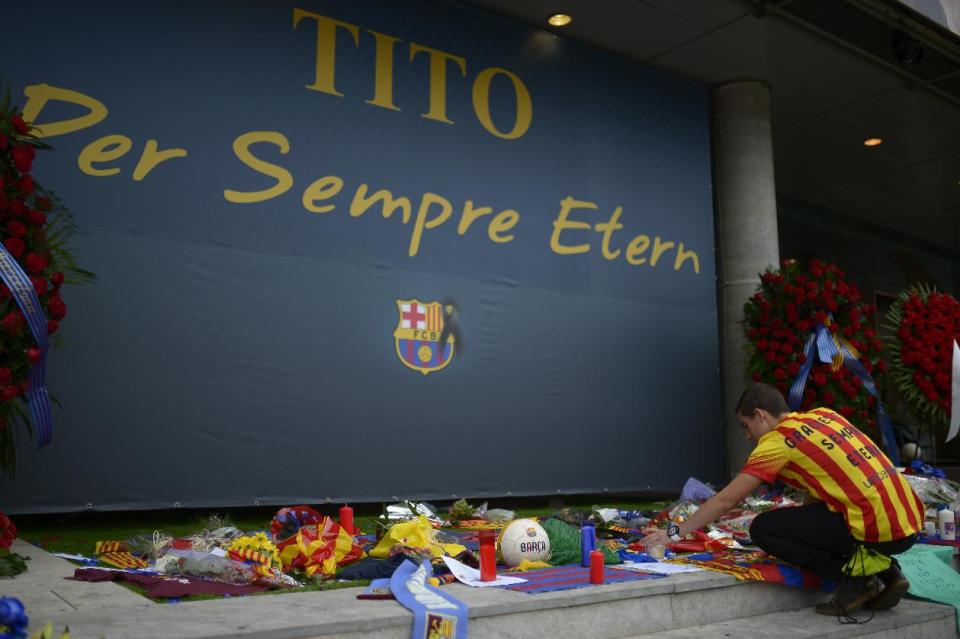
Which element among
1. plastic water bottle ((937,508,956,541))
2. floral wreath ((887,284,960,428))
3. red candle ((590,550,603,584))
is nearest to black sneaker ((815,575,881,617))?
red candle ((590,550,603,584))

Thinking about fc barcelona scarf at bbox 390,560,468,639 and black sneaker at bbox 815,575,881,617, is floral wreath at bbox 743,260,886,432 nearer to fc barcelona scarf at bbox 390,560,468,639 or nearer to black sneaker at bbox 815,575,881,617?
black sneaker at bbox 815,575,881,617

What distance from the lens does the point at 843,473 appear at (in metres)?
3.63

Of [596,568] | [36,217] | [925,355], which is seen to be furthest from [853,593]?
[925,355]

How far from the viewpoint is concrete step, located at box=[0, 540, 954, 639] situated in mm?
2525

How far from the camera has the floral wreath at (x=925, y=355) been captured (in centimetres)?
756

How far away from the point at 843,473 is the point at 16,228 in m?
3.84

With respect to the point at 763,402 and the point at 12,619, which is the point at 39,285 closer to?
the point at 12,619

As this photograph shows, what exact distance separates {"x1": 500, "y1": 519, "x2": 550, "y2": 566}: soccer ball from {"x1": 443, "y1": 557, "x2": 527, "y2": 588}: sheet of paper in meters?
0.29

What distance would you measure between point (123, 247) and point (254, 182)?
41.0 inches

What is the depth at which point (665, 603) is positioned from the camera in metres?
3.42

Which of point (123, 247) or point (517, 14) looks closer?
point (123, 247)

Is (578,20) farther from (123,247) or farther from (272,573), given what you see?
(272,573)

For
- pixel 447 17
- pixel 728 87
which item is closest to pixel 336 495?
pixel 447 17

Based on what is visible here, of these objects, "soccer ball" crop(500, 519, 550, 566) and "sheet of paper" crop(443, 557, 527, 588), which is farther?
"soccer ball" crop(500, 519, 550, 566)
